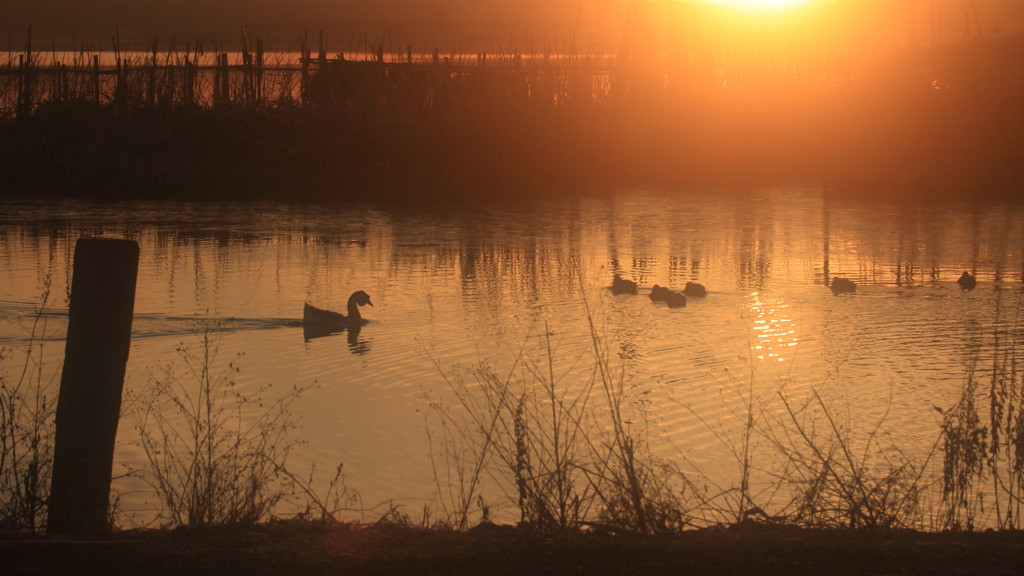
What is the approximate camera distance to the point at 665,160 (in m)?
31.2

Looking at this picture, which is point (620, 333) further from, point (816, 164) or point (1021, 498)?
point (816, 164)

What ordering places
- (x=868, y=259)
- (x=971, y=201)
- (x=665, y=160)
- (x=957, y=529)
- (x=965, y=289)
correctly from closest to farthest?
(x=957, y=529)
(x=965, y=289)
(x=868, y=259)
(x=971, y=201)
(x=665, y=160)

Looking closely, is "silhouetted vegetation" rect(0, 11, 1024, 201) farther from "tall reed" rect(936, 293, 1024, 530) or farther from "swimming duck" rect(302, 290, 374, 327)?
"tall reed" rect(936, 293, 1024, 530)

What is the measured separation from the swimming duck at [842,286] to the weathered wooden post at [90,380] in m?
8.90

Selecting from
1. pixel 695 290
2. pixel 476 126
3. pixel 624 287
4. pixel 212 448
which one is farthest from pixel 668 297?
pixel 476 126

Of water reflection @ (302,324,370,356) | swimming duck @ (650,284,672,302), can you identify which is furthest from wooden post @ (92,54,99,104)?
swimming duck @ (650,284,672,302)

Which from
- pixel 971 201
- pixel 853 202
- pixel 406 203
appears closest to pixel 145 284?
Result: pixel 406 203

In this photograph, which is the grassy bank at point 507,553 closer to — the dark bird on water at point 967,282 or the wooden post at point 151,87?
the dark bird on water at point 967,282

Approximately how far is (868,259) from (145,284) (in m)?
9.72

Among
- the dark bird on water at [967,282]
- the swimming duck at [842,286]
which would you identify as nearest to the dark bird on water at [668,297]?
the swimming duck at [842,286]

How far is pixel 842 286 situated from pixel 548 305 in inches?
137

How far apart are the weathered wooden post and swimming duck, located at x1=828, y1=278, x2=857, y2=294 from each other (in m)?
8.90

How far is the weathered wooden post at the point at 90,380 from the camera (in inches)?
182

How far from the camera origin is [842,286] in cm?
1182
